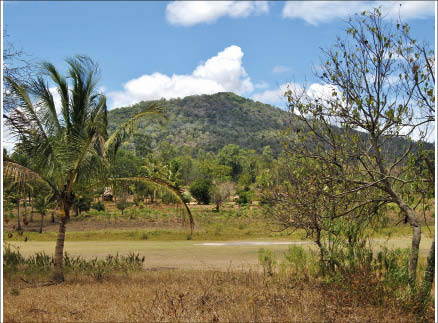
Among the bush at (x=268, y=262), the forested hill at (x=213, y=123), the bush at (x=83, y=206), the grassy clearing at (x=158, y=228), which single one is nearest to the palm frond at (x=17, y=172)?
the bush at (x=268, y=262)

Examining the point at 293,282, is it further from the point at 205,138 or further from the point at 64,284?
the point at 205,138

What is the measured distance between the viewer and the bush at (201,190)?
165 ft

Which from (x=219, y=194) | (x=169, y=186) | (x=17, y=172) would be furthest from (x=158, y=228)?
(x=17, y=172)

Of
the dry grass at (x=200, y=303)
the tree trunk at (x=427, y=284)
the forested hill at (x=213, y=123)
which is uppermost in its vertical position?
the forested hill at (x=213, y=123)

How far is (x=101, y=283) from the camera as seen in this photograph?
12086 millimetres

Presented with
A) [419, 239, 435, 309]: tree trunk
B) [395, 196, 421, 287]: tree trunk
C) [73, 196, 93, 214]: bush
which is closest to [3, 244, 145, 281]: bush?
[395, 196, 421, 287]: tree trunk

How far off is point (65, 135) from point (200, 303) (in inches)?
262

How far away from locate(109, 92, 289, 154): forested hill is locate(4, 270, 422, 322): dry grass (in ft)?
366

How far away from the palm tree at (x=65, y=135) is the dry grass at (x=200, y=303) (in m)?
2.49

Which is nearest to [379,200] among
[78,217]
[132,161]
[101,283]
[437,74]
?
[437,74]

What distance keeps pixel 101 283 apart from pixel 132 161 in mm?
53064

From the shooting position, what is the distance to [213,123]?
177 metres

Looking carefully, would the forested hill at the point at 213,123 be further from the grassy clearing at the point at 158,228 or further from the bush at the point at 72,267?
the bush at the point at 72,267

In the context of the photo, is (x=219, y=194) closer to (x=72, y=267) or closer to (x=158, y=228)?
(x=158, y=228)
